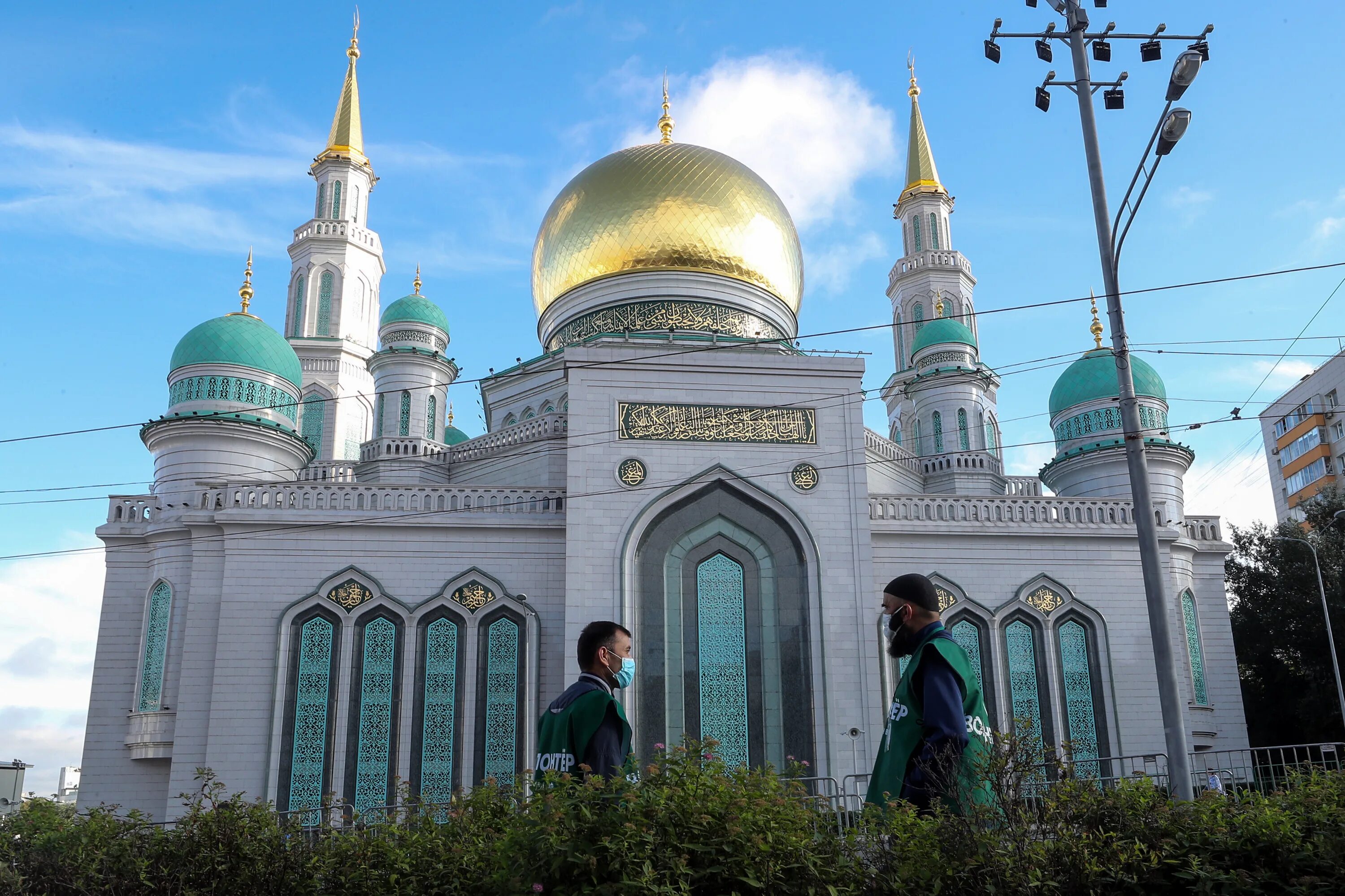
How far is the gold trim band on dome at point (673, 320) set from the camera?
17.5 m

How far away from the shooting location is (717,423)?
46.8 ft

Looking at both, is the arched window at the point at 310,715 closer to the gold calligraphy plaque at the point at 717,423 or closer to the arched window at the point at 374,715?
the arched window at the point at 374,715

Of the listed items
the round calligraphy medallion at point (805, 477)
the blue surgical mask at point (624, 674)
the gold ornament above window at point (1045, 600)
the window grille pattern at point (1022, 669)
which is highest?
the round calligraphy medallion at point (805, 477)

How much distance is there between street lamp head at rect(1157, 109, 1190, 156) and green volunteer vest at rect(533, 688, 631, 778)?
576 cm

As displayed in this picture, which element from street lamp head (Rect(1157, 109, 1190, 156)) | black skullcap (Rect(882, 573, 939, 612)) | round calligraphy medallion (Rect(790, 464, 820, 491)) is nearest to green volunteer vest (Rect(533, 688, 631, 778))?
black skullcap (Rect(882, 573, 939, 612))

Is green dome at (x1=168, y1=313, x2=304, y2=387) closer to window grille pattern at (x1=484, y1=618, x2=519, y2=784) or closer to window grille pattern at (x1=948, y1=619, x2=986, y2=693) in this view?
window grille pattern at (x1=484, y1=618, x2=519, y2=784)

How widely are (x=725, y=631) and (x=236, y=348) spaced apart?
7.92 metres

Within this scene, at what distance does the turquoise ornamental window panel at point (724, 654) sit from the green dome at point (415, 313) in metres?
8.75

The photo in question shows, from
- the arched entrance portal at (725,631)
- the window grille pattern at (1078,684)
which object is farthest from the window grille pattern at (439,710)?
the window grille pattern at (1078,684)

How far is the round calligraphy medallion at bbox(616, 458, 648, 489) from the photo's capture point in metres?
13.8

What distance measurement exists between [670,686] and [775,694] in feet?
4.18

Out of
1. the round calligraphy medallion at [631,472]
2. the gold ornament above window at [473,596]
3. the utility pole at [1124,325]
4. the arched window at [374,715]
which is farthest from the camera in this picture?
the round calligraphy medallion at [631,472]

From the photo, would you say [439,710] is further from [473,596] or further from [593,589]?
[593,589]

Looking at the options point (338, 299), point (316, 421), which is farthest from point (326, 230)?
point (316, 421)
